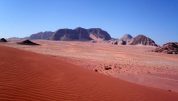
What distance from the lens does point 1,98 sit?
5.68 meters

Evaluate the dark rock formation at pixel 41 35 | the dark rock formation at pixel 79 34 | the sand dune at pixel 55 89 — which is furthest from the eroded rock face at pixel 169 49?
the dark rock formation at pixel 41 35

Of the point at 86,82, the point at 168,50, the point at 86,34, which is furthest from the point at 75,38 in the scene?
the point at 86,82

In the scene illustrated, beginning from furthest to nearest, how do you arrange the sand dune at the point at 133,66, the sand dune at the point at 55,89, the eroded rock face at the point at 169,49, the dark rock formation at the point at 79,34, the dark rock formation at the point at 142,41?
the dark rock formation at the point at 79,34 → the dark rock formation at the point at 142,41 → the eroded rock face at the point at 169,49 → the sand dune at the point at 133,66 → the sand dune at the point at 55,89

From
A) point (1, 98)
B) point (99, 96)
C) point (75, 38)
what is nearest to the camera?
point (1, 98)

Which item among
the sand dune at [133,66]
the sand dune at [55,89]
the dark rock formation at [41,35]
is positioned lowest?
the sand dune at [133,66]

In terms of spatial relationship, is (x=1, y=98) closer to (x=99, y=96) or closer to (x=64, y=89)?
(x=64, y=89)

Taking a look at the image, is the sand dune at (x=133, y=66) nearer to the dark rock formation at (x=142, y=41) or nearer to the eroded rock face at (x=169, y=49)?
the eroded rock face at (x=169, y=49)

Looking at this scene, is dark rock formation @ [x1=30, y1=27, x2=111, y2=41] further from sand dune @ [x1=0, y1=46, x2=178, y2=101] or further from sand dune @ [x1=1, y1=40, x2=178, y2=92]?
sand dune @ [x1=0, y1=46, x2=178, y2=101]

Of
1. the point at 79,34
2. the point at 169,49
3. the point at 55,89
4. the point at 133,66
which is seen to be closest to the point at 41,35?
the point at 79,34

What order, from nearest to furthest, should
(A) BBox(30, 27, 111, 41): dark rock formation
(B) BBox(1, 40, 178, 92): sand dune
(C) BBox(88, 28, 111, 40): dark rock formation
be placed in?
(B) BBox(1, 40, 178, 92): sand dune < (A) BBox(30, 27, 111, 41): dark rock formation < (C) BBox(88, 28, 111, 40): dark rock formation

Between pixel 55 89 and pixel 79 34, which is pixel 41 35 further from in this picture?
pixel 55 89

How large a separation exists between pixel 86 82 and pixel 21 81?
2361mm

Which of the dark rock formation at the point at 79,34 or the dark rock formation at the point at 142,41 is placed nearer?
the dark rock formation at the point at 142,41

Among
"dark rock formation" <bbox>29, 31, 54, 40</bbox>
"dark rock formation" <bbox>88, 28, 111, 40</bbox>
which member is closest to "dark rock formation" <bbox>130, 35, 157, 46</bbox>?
"dark rock formation" <bbox>88, 28, 111, 40</bbox>
